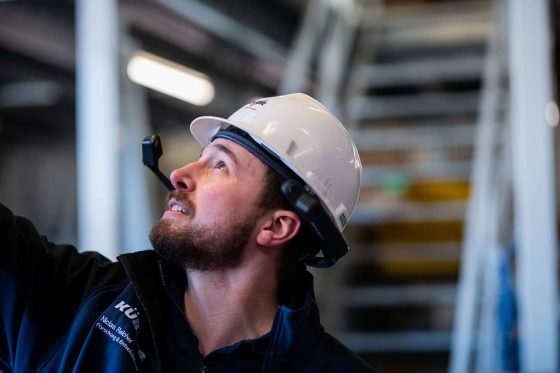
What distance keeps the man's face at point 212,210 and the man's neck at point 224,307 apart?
46mm

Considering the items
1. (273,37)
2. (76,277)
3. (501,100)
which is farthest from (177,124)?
(76,277)

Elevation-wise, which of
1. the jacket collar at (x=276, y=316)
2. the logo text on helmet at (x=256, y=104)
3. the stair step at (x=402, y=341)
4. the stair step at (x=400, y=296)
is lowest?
the jacket collar at (x=276, y=316)

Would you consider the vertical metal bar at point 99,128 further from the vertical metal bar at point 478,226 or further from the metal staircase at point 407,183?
the metal staircase at point 407,183

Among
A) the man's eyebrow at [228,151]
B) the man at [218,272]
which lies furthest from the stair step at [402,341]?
the man's eyebrow at [228,151]

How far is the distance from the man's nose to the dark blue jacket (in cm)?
18

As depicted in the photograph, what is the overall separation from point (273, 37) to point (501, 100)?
213 centimetres

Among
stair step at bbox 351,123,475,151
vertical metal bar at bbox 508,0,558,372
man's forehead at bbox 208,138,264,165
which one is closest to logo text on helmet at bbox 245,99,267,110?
man's forehead at bbox 208,138,264,165

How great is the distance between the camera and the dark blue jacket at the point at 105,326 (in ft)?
5.50

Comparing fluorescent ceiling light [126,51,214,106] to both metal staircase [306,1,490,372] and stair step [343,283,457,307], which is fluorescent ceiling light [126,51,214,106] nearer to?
metal staircase [306,1,490,372]

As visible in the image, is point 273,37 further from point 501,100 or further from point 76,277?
point 76,277

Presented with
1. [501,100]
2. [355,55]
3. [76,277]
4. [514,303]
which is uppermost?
[355,55]

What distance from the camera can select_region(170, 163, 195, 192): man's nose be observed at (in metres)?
1.83

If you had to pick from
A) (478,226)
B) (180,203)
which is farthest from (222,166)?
(478,226)

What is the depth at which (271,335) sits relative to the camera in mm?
1744
